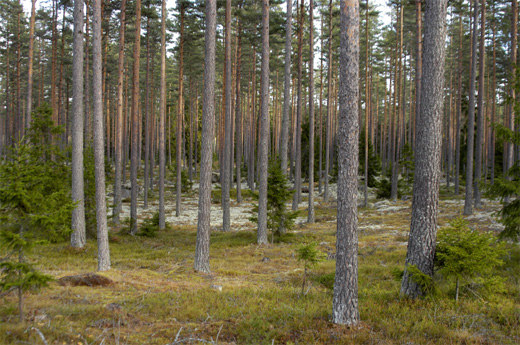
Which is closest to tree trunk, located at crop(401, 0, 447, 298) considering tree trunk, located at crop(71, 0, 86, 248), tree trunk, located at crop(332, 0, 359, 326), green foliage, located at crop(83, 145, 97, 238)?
tree trunk, located at crop(332, 0, 359, 326)

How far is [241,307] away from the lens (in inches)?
289

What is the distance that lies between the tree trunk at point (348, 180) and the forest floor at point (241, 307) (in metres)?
0.51

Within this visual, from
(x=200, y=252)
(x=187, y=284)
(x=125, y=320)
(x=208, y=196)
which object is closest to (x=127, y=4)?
(x=208, y=196)

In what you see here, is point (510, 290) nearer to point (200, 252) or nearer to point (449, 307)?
point (449, 307)

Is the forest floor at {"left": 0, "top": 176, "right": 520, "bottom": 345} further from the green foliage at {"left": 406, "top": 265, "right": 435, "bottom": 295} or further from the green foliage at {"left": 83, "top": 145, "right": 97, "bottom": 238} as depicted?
the green foliage at {"left": 83, "top": 145, "right": 97, "bottom": 238}

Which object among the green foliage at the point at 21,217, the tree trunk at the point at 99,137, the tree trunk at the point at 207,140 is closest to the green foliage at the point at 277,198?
the tree trunk at the point at 207,140

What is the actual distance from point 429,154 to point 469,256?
2269 mm

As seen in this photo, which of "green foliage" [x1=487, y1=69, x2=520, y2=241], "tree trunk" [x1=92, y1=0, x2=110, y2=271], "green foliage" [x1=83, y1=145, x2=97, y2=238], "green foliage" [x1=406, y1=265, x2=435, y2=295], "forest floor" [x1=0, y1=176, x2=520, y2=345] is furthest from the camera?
"green foliage" [x1=83, y1=145, x2=97, y2=238]

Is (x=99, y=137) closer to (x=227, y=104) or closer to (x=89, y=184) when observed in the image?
(x=89, y=184)

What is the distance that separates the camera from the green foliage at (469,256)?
6.73 meters

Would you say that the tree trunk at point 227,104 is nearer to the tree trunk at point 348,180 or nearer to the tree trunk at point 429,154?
the tree trunk at point 429,154

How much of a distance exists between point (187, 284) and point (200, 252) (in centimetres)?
166

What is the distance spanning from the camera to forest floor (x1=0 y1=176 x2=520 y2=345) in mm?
5727

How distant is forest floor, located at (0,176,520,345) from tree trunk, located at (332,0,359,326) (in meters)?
0.51
